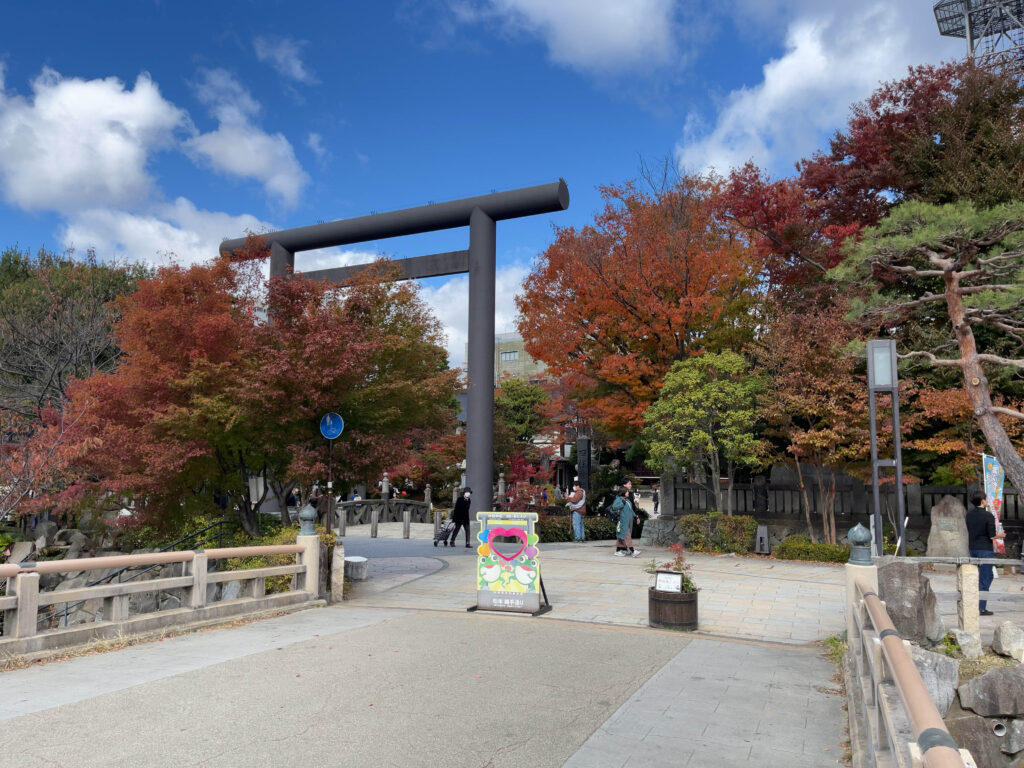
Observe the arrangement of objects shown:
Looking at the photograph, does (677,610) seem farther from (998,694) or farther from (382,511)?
(382,511)

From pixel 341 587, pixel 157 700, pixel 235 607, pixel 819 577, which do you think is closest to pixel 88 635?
pixel 235 607

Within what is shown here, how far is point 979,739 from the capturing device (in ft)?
20.8

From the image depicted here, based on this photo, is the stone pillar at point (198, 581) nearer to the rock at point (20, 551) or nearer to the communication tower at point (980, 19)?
the rock at point (20, 551)

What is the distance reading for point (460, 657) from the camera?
792 cm

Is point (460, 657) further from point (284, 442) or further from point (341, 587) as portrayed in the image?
point (284, 442)

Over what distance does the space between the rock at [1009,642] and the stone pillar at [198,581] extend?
968 cm

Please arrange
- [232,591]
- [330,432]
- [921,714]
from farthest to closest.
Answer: [330,432], [232,591], [921,714]

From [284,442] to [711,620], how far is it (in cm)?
806

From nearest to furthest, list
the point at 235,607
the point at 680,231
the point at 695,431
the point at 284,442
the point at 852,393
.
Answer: the point at 235,607, the point at 284,442, the point at 852,393, the point at 695,431, the point at 680,231

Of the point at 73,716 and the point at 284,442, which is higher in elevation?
the point at 284,442

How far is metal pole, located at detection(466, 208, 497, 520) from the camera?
74.2 feet

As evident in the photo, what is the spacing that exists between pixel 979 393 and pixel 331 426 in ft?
39.7

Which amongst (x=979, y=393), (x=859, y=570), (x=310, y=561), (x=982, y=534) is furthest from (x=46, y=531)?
(x=979, y=393)

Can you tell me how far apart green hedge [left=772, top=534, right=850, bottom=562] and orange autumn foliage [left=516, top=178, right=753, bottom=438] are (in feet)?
16.8
